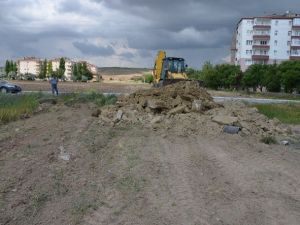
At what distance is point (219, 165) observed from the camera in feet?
33.0

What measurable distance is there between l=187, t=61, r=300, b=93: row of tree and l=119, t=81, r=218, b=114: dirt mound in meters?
35.6

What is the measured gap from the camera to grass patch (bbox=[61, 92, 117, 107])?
24.6 meters

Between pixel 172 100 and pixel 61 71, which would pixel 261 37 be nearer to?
Result: pixel 61 71

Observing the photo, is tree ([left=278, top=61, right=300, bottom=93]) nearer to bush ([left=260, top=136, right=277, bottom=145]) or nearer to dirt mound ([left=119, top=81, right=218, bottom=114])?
dirt mound ([left=119, top=81, right=218, bottom=114])

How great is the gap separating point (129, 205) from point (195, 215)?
1.01 metres

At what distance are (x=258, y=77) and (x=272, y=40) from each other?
113 feet

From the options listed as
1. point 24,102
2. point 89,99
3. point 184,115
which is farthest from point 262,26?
point 184,115

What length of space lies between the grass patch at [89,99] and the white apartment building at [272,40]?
80.4m

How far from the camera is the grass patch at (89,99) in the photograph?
80.9ft

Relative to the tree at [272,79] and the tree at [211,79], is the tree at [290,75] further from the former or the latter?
the tree at [211,79]

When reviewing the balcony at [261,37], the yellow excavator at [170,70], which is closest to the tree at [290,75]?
the yellow excavator at [170,70]

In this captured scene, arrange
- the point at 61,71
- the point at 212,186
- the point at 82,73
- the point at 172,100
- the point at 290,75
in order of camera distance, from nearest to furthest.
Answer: the point at 212,186
the point at 172,100
the point at 290,75
the point at 82,73
the point at 61,71

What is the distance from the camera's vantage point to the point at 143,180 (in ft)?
27.5

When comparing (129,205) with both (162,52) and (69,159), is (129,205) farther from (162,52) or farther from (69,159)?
(162,52)
